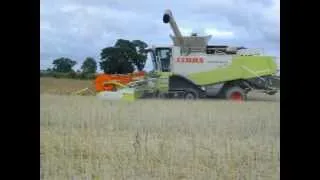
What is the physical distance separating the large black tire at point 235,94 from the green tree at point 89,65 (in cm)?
246

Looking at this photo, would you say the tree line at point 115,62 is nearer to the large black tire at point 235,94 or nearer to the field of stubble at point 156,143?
A: the field of stubble at point 156,143

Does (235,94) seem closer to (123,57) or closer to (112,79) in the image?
(112,79)

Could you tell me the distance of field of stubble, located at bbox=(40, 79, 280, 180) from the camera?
135 inches

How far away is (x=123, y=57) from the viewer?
5.11 meters

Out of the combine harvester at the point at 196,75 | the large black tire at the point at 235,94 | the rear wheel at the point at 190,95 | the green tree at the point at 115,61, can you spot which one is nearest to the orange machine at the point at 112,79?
the combine harvester at the point at 196,75

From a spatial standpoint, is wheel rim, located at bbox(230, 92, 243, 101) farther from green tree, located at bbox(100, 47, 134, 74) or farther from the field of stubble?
green tree, located at bbox(100, 47, 134, 74)

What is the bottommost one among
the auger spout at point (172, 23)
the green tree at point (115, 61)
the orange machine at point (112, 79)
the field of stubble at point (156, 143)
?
the field of stubble at point (156, 143)

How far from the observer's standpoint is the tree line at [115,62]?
4.68 metres

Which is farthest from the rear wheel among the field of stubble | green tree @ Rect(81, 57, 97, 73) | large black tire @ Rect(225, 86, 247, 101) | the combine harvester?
green tree @ Rect(81, 57, 97, 73)

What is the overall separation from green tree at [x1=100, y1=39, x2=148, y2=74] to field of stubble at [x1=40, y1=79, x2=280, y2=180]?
20.0 inches

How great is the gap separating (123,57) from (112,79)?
1571 mm
